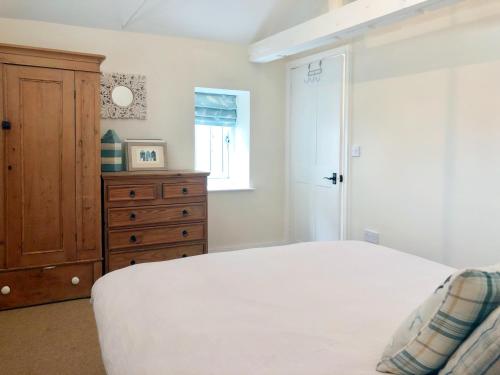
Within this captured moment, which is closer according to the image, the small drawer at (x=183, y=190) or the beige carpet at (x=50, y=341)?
the beige carpet at (x=50, y=341)

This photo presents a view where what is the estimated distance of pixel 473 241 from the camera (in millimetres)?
3164

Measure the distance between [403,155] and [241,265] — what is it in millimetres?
2081

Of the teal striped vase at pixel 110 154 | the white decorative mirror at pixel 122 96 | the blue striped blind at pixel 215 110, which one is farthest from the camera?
the blue striped blind at pixel 215 110

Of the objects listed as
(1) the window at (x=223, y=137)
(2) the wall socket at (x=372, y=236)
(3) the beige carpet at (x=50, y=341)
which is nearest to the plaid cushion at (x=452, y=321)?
(3) the beige carpet at (x=50, y=341)

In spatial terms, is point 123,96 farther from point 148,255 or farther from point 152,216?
point 148,255

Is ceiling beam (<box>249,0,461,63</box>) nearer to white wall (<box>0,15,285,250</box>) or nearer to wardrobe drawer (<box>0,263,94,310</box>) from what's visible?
white wall (<box>0,15,285,250</box>)

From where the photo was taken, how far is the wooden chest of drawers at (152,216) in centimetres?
352

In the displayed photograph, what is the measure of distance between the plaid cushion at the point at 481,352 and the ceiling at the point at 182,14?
367cm

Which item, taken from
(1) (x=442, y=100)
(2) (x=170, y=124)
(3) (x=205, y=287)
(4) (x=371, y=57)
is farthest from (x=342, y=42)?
(3) (x=205, y=287)

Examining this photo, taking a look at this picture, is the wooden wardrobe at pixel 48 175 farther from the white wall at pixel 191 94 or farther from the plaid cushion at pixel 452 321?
the plaid cushion at pixel 452 321

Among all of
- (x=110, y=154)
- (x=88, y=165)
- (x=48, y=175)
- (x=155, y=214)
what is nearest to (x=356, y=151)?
(x=155, y=214)

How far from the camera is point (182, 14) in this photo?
4121 mm

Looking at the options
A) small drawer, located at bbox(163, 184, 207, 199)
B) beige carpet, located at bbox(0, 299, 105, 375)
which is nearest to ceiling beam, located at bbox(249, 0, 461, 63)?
small drawer, located at bbox(163, 184, 207, 199)

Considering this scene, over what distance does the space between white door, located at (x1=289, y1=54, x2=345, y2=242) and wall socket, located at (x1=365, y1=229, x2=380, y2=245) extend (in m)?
0.33
